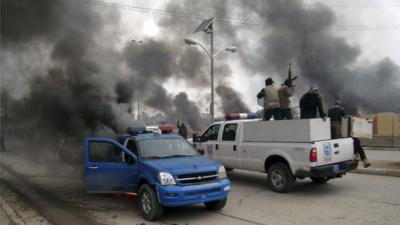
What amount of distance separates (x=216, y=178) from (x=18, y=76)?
11419 mm

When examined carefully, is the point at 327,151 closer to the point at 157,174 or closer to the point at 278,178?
the point at 278,178

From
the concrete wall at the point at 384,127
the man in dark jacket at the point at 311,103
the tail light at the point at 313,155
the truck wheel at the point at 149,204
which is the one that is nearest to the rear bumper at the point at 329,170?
the tail light at the point at 313,155

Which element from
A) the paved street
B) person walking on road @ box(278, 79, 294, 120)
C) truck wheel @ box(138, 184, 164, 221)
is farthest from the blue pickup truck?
person walking on road @ box(278, 79, 294, 120)

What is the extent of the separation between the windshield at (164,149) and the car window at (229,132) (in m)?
2.21

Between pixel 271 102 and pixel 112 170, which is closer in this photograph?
pixel 112 170

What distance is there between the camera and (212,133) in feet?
34.2

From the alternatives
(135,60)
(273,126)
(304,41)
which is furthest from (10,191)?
(304,41)

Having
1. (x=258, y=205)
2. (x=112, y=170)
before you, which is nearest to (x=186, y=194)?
(x=112, y=170)

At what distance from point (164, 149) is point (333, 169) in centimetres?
353

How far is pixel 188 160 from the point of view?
6895mm

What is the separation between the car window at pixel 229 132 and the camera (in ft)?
31.9

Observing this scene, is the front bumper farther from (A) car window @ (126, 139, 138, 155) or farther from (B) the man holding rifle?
(B) the man holding rifle

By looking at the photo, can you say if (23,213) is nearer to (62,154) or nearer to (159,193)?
(159,193)

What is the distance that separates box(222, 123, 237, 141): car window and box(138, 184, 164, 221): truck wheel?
3.64 meters
